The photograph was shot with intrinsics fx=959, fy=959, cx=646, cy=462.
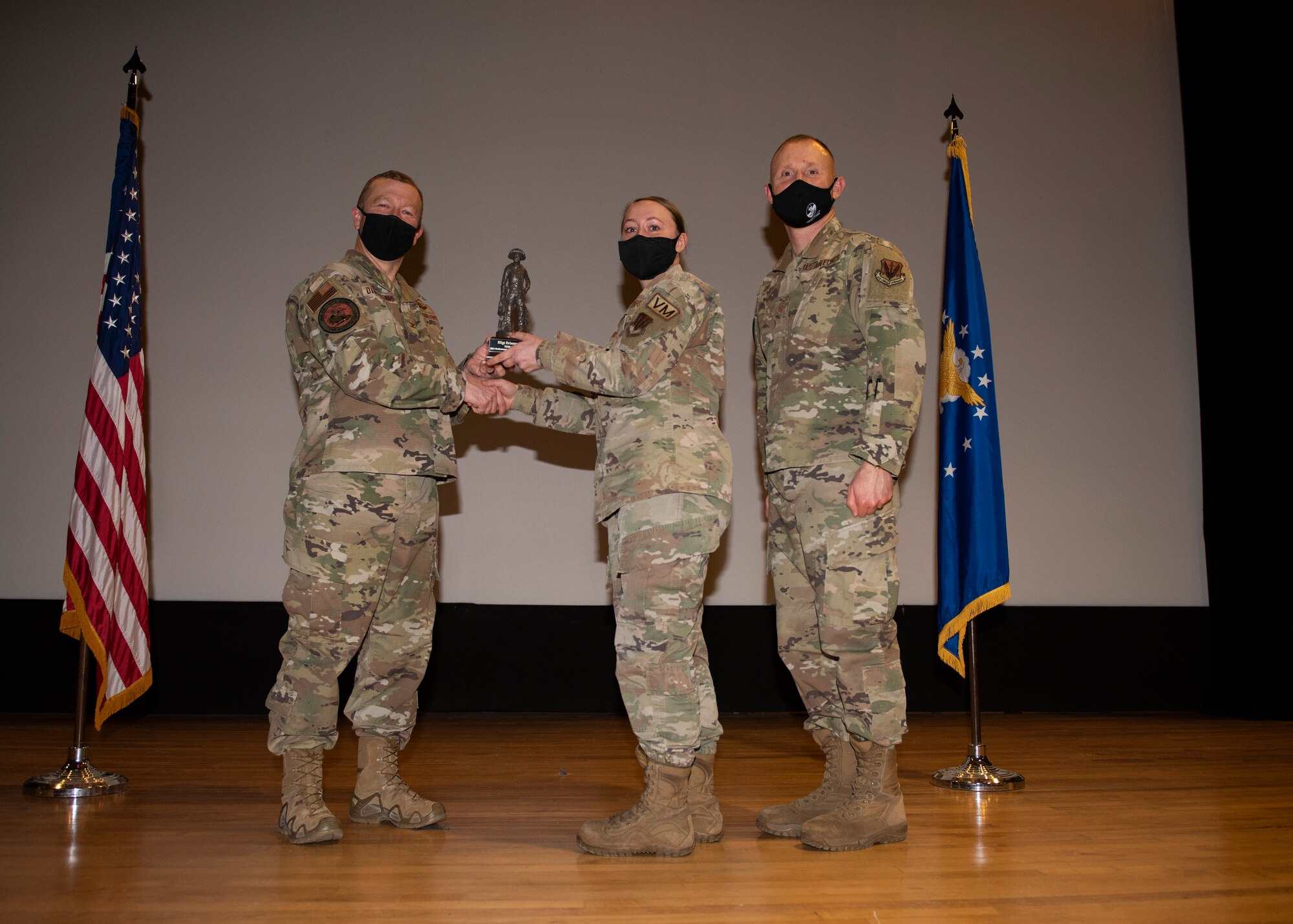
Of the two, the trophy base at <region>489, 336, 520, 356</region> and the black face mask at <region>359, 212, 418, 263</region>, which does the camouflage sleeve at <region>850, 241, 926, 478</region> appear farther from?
the black face mask at <region>359, 212, 418, 263</region>

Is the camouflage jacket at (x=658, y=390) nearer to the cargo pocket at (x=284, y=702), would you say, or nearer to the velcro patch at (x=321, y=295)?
the velcro patch at (x=321, y=295)

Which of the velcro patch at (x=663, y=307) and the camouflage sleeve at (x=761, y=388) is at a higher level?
the velcro patch at (x=663, y=307)

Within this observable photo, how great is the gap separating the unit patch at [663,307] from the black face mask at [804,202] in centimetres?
44

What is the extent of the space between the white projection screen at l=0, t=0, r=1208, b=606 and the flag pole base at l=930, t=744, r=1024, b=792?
1.51 meters

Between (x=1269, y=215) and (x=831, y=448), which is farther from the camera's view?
(x=1269, y=215)

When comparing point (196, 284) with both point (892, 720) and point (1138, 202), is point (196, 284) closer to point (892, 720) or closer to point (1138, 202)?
point (892, 720)

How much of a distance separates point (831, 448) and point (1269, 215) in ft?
11.6

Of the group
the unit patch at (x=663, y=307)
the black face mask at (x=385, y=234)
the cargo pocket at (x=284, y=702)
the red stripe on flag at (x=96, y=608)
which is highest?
the black face mask at (x=385, y=234)

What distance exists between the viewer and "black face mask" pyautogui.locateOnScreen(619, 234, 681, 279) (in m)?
2.41

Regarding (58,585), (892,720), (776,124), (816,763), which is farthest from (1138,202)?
(58,585)

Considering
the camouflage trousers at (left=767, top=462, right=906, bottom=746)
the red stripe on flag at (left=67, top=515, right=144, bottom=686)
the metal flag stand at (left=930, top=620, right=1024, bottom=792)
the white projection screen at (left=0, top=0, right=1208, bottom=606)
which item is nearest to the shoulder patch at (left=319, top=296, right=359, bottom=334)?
the camouflage trousers at (left=767, top=462, right=906, bottom=746)

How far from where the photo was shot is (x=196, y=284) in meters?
4.55

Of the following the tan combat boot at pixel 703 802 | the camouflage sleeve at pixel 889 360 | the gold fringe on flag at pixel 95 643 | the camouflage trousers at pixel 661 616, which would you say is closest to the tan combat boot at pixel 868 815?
the tan combat boot at pixel 703 802

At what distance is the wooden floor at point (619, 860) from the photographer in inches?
72.4
